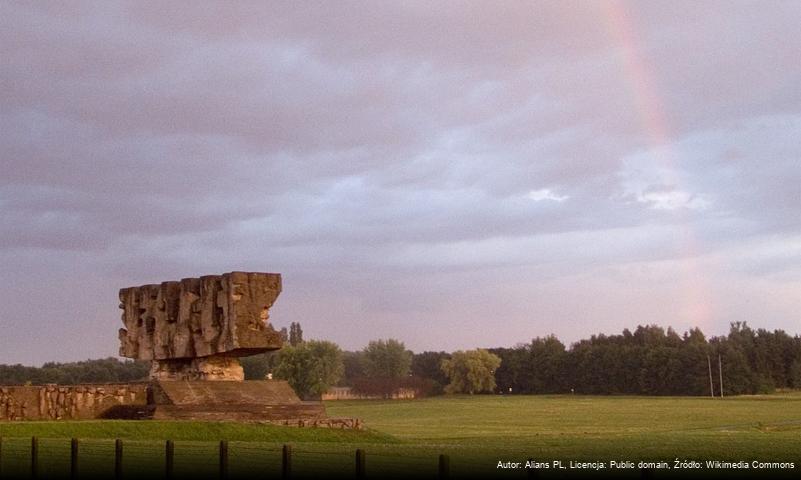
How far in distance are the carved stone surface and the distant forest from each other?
69.7m

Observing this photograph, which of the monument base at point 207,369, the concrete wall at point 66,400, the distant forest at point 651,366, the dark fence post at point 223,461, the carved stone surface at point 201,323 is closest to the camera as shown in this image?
the dark fence post at point 223,461

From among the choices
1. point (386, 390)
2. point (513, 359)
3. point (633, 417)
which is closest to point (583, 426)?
point (633, 417)

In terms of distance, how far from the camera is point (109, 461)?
758 inches

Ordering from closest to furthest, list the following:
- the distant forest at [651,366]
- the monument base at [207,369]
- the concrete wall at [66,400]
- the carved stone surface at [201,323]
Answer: the concrete wall at [66,400], the carved stone surface at [201,323], the monument base at [207,369], the distant forest at [651,366]

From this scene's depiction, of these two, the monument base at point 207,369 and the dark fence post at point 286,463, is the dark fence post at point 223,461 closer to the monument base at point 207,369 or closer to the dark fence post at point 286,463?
the dark fence post at point 286,463

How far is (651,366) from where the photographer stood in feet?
422

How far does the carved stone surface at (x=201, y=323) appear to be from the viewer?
33750 mm

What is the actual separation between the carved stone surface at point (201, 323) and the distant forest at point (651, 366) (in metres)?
69.7

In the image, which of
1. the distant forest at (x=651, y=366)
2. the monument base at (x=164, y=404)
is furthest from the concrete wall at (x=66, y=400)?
the distant forest at (x=651, y=366)

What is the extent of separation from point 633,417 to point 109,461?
53937mm

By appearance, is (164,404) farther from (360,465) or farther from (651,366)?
(651,366)

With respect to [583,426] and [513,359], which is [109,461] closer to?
[583,426]

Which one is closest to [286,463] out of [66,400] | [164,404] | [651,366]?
[164,404]

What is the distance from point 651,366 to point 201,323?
337 feet
